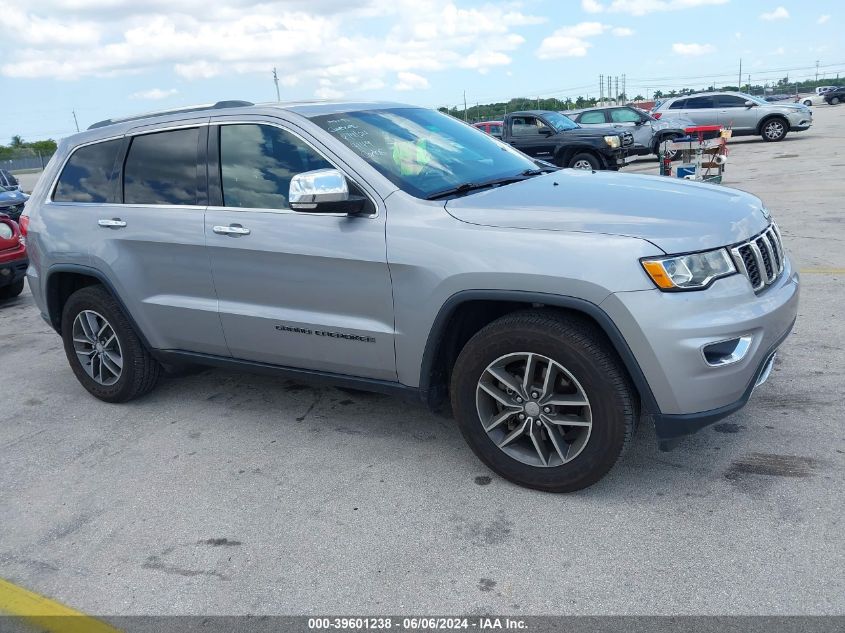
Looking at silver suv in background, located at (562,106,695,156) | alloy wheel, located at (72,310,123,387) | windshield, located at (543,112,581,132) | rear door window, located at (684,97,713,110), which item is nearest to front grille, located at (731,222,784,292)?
alloy wheel, located at (72,310,123,387)

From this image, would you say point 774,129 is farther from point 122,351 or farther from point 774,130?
point 122,351

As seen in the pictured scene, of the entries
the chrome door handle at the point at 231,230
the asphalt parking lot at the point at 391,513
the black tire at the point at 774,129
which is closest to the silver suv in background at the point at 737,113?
the black tire at the point at 774,129

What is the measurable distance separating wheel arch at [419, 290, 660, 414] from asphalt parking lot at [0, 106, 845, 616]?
1.60 ft

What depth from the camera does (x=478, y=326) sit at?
3738mm

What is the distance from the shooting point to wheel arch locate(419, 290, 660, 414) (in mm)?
3145

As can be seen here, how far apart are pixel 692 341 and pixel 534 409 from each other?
77 cm

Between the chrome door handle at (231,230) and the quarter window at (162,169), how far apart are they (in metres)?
0.32

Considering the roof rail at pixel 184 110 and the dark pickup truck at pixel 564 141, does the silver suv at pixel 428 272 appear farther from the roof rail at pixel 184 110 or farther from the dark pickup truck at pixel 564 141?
the dark pickup truck at pixel 564 141

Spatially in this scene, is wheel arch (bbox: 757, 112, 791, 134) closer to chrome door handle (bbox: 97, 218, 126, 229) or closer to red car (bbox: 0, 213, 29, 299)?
red car (bbox: 0, 213, 29, 299)

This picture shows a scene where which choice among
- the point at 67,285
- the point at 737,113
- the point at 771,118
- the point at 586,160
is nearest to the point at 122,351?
the point at 67,285

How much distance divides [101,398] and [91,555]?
79.6 inches

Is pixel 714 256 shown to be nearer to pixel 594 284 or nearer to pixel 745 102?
pixel 594 284

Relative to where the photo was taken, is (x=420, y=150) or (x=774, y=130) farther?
(x=774, y=130)

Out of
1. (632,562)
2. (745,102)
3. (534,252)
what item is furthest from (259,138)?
(745,102)
